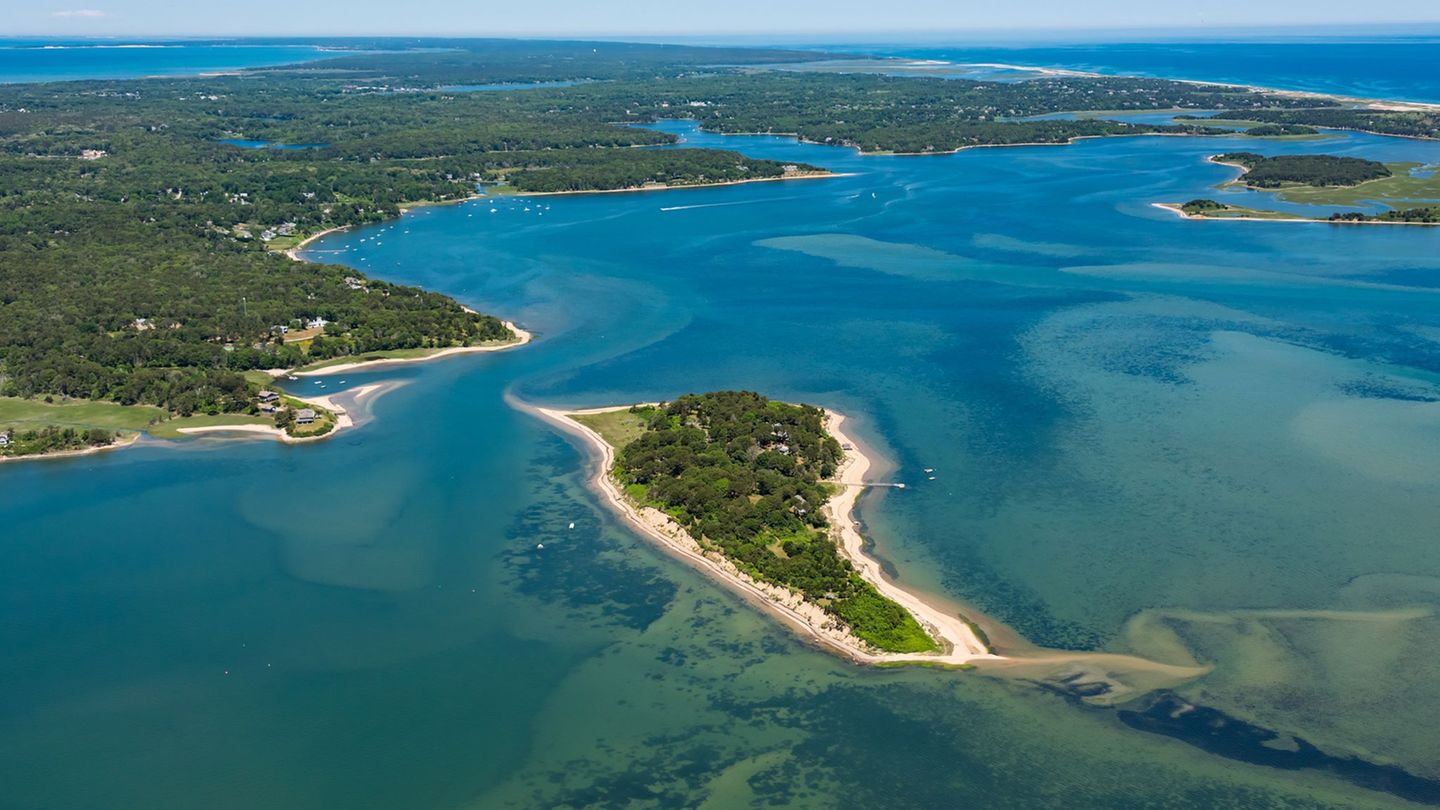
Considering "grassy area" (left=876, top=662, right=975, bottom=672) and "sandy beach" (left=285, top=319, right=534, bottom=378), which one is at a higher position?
"sandy beach" (left=285, top=319, right=534, bottom=378)

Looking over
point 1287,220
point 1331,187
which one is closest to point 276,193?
point 1287,220

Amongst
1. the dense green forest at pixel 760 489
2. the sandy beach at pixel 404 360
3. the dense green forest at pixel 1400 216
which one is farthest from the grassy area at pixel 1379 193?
the sandy beach at pixel 404 360

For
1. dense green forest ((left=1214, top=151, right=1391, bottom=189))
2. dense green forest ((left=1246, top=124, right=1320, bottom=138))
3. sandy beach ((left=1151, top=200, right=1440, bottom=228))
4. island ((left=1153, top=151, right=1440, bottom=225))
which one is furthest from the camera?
dense green forest ((left=1246, top=124, right=1320, bottom=138))

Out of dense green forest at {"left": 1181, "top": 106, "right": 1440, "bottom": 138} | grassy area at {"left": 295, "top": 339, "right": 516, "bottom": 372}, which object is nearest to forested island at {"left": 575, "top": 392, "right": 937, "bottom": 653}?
grassy area at {"left": 295, "top": 339, "right": 516, "bottom": 372}

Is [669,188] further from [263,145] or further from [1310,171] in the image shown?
[1310,171]

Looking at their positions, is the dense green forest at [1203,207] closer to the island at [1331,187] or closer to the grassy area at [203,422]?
the island at [1331,187]

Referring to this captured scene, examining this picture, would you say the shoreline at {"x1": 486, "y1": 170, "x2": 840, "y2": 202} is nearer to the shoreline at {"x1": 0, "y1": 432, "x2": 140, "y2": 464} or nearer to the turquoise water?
the turquoise water

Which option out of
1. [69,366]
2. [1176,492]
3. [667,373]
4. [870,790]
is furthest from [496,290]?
[870,790]

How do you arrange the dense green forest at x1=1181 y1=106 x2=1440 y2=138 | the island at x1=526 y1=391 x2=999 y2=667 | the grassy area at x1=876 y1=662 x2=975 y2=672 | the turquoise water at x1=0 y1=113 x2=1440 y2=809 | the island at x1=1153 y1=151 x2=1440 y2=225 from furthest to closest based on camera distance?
the dense green forest at x1=1181 y1=106 x2=1440 y2=138 → the island at x1=1153 y1=151 x2=1440 y2=225 → the island at x1=526 y1=391 x2=999 y2=667 → the grassy area at x1=876 y1=662 x2=975 y2=672 → the turquoise water at x1=0 y1=113 x2=1440 y2=809
